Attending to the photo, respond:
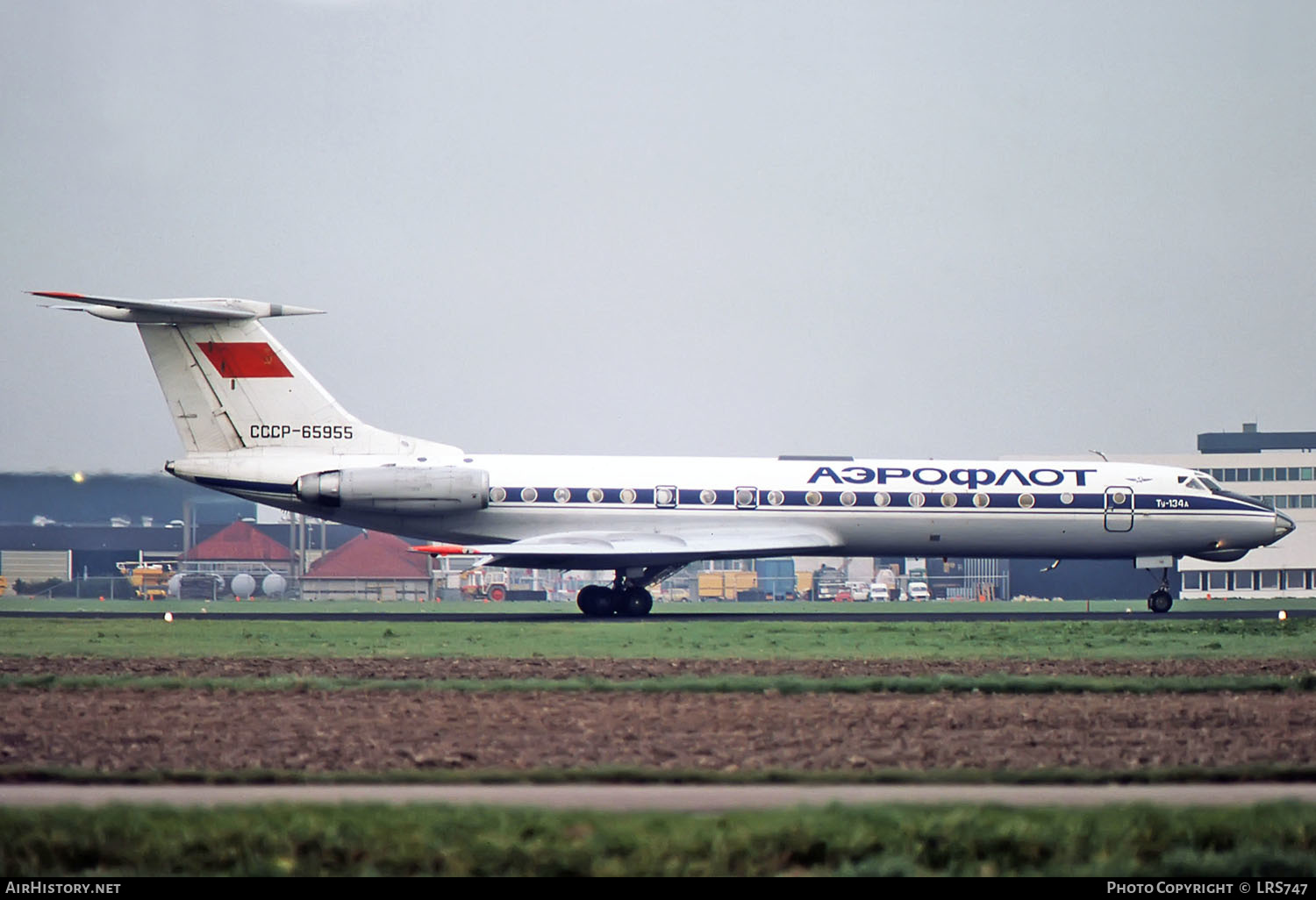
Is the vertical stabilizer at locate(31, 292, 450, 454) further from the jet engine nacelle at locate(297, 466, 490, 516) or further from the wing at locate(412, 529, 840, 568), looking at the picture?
the wing at locate(412, 529, 840, 568)

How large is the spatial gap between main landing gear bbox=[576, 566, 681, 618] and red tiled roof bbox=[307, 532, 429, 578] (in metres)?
28.3

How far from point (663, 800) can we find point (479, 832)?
172 cm

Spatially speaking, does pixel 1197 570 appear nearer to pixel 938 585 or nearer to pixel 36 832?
pixel 938 585

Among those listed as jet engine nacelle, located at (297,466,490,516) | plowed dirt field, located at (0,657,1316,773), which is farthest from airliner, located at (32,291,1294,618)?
plowed dirt field, located at (0,657,1316,773)

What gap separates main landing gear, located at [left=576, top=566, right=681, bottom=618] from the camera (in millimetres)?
35031

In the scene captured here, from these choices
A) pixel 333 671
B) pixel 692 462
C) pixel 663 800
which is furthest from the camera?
pixel 692 462

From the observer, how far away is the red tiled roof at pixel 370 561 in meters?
64.0

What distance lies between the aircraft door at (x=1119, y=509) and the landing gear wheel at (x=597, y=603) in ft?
40.2

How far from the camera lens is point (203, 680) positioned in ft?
60.5

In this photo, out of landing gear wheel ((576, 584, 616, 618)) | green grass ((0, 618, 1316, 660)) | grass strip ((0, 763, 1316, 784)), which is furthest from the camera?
landing gear wheel ((576, 584, 616, 618))

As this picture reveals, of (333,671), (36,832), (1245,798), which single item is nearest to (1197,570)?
(333,671)

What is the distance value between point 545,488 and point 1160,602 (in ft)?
51.9

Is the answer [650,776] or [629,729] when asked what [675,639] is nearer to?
[629,729]

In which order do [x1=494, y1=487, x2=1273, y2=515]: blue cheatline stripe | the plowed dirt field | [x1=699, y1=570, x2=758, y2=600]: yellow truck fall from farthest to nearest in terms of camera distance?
[x1=699, y1=570, x2=758, y2=600]: yellow truck < [x1=494, y1=487, x2=1273, y2=515]: blue cheatline stripe < the plowed dirt field
